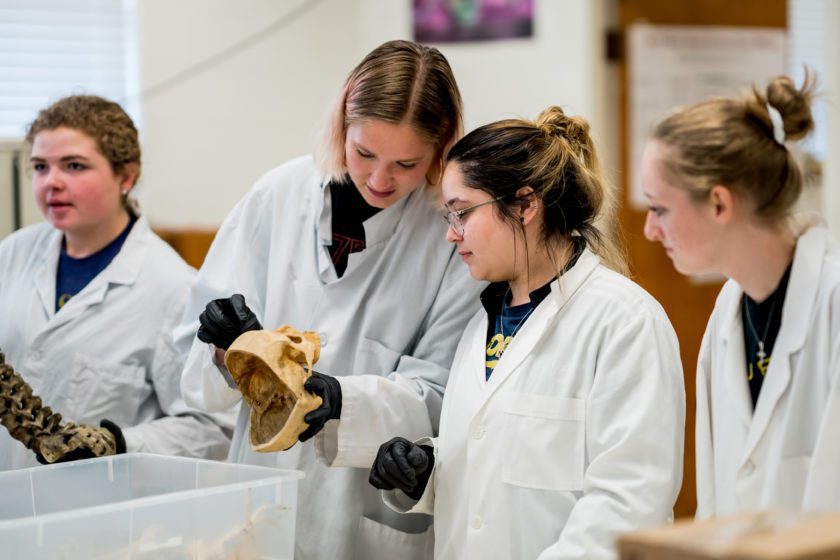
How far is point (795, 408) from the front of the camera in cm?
128

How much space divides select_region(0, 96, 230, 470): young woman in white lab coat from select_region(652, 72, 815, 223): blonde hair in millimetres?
1171

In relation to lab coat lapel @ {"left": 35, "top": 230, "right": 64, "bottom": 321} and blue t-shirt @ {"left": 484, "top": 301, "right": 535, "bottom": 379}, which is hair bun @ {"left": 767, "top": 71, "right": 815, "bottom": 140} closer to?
blue t-shirt @ {"left": 484, "top": 301, "right": 535, "bottom": 379}

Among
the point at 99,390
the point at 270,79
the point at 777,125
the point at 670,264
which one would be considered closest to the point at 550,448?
the point at 777,125

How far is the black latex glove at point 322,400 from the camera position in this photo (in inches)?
62.2

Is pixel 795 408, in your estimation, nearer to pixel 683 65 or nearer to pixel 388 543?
pixel 388 543

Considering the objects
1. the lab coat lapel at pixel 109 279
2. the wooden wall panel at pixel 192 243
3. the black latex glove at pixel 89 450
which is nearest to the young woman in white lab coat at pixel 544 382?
the black latex glove at pixel 89 450

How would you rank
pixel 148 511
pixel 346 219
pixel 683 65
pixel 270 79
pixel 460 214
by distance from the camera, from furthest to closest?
pixel 683 65 → pixel 270 79 → pixel 346 219 → pixel 460 214 → pixel 148 511

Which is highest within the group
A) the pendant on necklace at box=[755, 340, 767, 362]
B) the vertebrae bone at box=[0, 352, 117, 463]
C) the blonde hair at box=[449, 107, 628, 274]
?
the blonde hair at box=[449, 107, 628, 274]

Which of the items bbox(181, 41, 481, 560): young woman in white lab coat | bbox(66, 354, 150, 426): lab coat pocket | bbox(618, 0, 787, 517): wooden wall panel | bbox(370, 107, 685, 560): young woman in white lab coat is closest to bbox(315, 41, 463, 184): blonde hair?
bbox(181, 41, 481, 560): young woman in white lab coat

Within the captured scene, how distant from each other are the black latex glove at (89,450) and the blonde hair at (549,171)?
0.80 metres

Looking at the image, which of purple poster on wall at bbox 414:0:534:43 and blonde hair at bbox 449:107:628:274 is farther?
purple poster on wall at bbox 414:0:534:43

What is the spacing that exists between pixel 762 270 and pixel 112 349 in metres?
1.30

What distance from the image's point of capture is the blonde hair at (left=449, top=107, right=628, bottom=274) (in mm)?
1600

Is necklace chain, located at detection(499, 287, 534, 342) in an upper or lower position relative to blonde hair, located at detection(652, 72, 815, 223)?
lower
